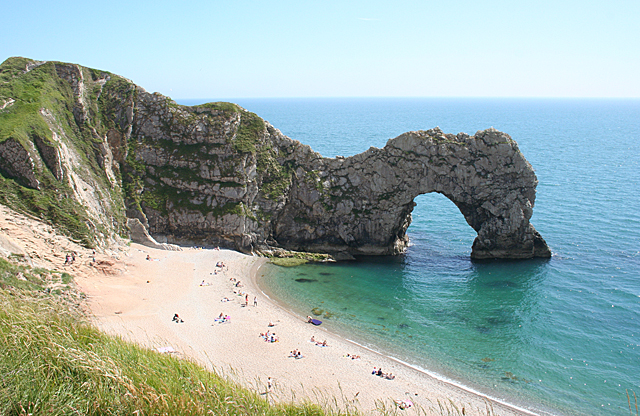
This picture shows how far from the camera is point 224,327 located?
40.4 meters

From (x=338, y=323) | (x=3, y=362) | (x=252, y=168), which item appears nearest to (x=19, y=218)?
(x=252, y=168)

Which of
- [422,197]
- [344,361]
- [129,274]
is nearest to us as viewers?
[344,361]

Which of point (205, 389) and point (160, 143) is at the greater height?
point (160, 143)

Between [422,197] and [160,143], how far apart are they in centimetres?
5899

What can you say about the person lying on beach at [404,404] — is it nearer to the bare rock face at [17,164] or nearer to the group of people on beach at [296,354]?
the group of people on beach at [296,354]

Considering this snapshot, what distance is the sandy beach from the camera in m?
32.1

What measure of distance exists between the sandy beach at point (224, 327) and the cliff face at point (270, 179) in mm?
9150

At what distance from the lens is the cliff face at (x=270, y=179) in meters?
59.3

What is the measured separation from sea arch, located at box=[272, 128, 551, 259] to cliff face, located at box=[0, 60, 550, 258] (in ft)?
0.47

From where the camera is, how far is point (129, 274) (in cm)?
4725

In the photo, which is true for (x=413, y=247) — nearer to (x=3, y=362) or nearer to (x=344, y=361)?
(x=344, y=361)

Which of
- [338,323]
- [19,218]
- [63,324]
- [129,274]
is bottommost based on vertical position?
[338,323]

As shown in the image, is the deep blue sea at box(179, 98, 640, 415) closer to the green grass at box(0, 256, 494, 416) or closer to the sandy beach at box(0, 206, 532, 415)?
the sandy beach at box(0, 206, 532, 415)

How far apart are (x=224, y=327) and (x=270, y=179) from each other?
2686 cm
